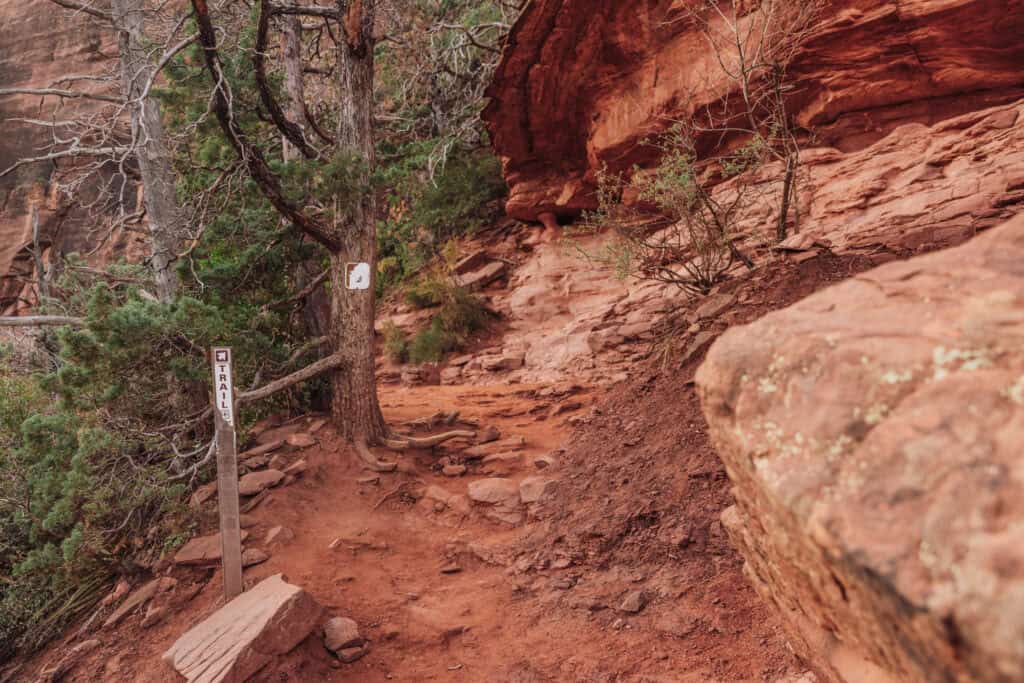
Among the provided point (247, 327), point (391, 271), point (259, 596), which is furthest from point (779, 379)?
point (391, 271)

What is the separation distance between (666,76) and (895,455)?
8976 mm

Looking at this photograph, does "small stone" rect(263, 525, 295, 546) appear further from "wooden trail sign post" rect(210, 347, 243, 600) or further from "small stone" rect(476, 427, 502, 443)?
"small stone" rect(476, 427, 502, 443)

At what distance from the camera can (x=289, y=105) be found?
826 centimetres

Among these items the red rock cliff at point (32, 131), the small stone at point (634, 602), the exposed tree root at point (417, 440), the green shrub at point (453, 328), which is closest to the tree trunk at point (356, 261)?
the exposed tree root at point (417, 440)

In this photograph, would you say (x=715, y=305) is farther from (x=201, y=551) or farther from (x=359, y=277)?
(x=201, y=551)

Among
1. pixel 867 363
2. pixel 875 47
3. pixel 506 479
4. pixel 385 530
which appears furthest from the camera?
pixel 875 47

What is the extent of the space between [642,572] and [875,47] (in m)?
7.02

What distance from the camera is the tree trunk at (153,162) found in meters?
7.14

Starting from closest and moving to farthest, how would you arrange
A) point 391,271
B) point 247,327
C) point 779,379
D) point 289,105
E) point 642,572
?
point 779,379, point 642,572, point 247,327, point 289,105, point 391,271

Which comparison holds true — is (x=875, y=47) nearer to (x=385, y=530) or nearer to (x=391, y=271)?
(x=385, y=530)

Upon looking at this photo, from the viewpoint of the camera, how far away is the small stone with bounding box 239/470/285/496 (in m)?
5.36

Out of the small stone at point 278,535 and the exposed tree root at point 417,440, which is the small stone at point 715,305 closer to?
the exposed tree root at point 417,440

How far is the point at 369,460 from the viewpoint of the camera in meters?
6.07

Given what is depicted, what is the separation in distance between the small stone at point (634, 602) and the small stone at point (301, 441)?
3.79m
